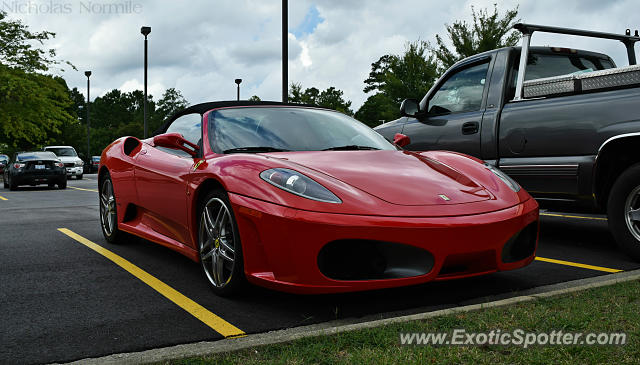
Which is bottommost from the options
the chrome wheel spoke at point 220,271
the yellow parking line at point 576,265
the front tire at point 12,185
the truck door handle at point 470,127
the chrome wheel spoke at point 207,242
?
the front tire at point 12,185

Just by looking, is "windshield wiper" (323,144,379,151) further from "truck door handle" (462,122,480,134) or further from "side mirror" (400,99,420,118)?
"side mirror" (400,99,420,118)

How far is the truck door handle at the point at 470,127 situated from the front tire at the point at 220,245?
9.62 ft

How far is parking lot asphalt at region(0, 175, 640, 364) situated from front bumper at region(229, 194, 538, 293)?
0.23 meters

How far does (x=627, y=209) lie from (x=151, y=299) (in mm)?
3422

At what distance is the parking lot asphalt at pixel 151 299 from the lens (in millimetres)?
2971

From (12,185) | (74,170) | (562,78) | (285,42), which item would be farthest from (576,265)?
(74,170)

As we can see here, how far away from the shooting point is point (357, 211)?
10.4 feet

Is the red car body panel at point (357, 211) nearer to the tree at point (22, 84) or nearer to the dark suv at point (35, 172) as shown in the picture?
the dark suv at point (35, 172)

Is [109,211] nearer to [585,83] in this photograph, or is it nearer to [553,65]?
[585,83]

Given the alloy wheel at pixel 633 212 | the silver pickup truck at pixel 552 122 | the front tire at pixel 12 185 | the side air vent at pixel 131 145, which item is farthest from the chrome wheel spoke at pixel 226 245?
the front tire at pixel 12 185

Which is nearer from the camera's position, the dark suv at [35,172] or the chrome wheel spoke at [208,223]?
the chrome wheel spoke at [208,223]

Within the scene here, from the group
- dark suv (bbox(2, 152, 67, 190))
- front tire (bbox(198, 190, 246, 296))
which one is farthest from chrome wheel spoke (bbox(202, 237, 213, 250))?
dark suv (bbox(2, 152, 67, 190))

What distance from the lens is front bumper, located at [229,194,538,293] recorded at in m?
3.11

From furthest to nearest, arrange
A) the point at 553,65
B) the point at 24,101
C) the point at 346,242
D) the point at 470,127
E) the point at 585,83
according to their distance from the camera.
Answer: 1. the point at 24,101
2. the point at 553,65
3. the point at 470,127
4. the point at 585,83
5. the point at 346,242
